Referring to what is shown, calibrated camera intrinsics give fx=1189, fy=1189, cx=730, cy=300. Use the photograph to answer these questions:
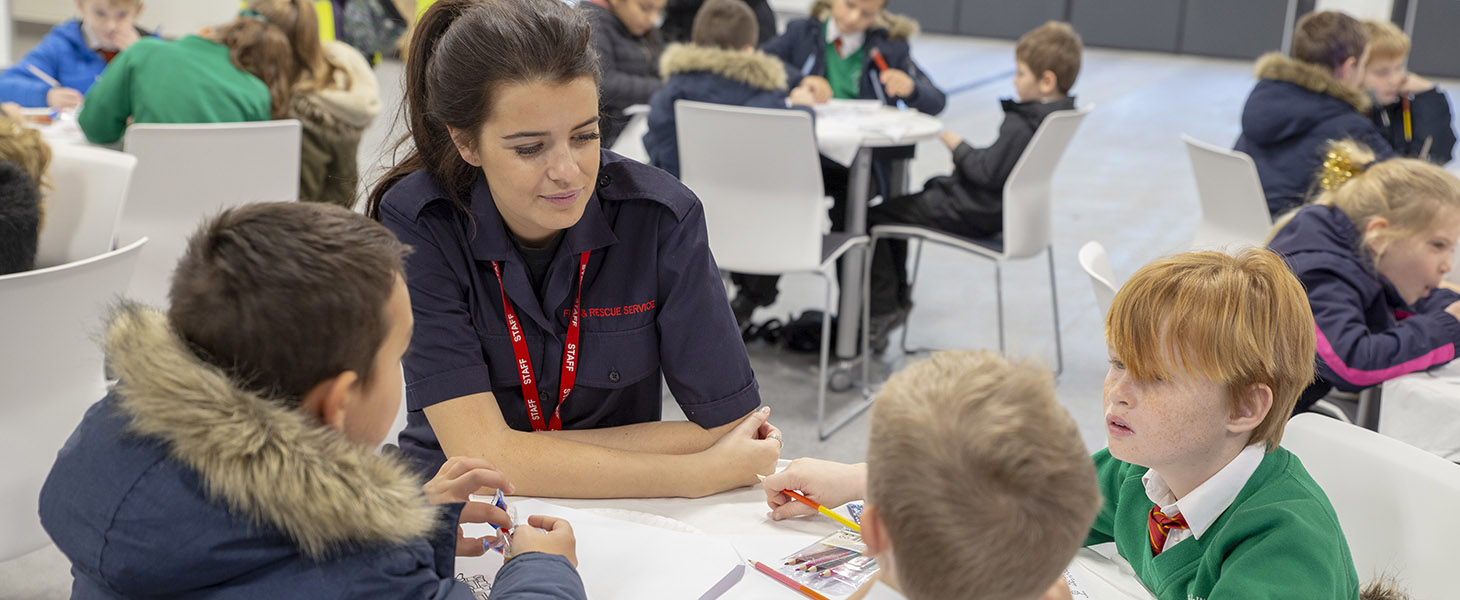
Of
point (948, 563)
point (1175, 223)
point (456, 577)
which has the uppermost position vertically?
point (948, 563)

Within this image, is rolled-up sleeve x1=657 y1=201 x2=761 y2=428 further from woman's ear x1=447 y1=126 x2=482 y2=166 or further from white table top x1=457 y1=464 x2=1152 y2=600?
woman's ear x1=447 y1=126 x2=482 y2=166

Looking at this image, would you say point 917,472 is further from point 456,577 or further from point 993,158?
point 993,158

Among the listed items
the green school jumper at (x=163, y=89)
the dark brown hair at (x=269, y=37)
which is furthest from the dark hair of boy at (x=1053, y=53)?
the green school jumper at (x=163, y=89)

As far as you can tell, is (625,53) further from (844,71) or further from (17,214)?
(17,214)

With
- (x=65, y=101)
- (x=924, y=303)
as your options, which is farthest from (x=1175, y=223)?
(x=65, y=101)

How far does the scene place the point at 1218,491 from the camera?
133 cm

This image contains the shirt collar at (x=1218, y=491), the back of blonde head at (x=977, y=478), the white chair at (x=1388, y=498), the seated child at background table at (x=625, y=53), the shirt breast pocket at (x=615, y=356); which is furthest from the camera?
the seated child at background table at (x=625, y=53)

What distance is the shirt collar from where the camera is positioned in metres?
1.33

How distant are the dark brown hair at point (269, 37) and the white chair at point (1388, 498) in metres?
3.18

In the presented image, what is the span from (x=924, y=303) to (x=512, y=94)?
11.7 feet

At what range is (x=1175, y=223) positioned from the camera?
6.30m

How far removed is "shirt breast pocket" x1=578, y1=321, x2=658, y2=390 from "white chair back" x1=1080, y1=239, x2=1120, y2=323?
0.91 metres

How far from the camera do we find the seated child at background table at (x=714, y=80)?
4.00 m

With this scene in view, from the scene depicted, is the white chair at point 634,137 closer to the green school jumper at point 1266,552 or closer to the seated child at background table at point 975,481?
the green school jumper at point 1266,552
